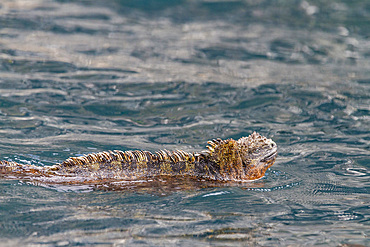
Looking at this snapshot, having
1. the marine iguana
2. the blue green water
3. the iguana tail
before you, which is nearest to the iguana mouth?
the marine iguana

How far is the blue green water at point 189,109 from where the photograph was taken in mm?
6391

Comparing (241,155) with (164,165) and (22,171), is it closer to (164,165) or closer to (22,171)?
(164,165)

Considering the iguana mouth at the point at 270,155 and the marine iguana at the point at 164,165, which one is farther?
the iguana mouth at the point at 270,155

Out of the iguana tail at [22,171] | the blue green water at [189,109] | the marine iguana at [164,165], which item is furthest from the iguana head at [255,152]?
the iguana tail at [22,171]

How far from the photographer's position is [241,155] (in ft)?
24.9

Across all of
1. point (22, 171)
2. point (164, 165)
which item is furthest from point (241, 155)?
point (22, 171)

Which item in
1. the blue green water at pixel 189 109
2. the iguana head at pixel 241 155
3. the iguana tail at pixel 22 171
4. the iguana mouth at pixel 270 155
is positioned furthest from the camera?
the iguana mouth at pixel 270 155

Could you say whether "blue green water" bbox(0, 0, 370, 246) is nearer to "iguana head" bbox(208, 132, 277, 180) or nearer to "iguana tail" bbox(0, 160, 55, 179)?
"iguana tail" bbox(0, 160, 55, 179)

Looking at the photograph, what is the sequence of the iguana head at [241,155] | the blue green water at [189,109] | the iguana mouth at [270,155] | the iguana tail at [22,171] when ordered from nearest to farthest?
the blue green water at [189,109] → the iguana tail at [22,171] → the iguana head at [241,155] → the iguana mouth at [270,155]

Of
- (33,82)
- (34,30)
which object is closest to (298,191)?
(33,82)

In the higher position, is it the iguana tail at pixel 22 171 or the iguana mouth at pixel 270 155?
the iguana mouth at pixel 270 155

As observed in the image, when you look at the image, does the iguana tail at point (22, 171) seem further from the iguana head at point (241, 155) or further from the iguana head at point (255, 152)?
the iguana head at point (255, 152)

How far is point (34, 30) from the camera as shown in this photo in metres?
19.0

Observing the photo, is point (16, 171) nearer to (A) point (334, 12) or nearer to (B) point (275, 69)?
(B) point (275, 69)
